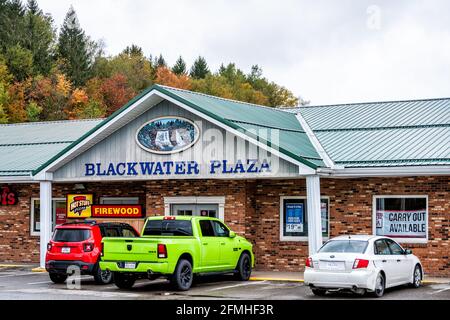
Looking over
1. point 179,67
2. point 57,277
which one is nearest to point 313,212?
point 57,277

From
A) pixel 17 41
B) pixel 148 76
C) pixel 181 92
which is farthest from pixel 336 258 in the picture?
pixel 148 76

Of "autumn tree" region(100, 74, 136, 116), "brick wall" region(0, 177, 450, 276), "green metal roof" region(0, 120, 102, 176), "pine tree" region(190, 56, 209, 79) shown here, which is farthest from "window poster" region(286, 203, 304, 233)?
"pine tree" region(190, 56, 209, 79)

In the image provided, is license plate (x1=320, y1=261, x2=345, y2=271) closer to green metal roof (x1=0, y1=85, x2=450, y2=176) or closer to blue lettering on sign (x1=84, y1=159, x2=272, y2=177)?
green metal roof (x1=0, y1=85, x2=450, y2=176)

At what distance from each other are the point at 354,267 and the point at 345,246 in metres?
0.84

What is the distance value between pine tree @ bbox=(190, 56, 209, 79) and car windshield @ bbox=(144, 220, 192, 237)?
101 meters

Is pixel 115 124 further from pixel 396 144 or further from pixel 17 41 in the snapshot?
pixel 17 41

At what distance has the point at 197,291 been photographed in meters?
20.5

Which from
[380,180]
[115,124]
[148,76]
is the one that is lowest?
[380,180]

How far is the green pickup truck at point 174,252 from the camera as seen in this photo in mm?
19938

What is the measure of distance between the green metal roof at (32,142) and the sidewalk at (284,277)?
9818 millimetres

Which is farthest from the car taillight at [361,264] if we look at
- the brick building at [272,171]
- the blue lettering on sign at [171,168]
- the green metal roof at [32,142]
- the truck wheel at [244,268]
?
the green metal roof at [32,142]

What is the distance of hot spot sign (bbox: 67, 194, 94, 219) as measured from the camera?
29.9 meters

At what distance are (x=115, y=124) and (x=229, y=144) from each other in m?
3.95

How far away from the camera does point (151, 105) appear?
27.0 m
